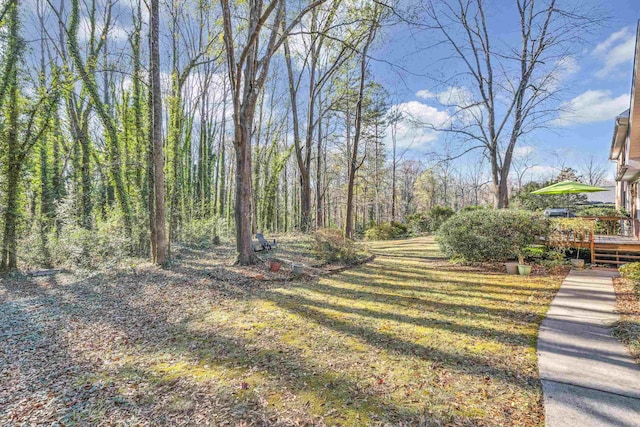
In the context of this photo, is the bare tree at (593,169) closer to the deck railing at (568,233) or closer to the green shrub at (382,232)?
the green shrub at (382,232)

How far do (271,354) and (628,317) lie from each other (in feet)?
14.8

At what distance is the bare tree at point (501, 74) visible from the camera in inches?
374

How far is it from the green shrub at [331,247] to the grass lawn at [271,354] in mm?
2337

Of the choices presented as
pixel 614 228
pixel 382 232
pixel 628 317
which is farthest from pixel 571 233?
pixel 382 232

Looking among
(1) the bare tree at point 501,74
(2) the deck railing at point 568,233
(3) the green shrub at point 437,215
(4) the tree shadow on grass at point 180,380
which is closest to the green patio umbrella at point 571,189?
(1) the bare tree at point 501,74

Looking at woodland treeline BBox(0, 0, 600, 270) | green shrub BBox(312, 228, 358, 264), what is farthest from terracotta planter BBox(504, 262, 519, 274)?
woodland treeline BBox(0, 0, 600, 270)

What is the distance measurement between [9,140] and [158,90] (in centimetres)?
367

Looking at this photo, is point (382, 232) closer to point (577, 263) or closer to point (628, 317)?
point (577, 263)

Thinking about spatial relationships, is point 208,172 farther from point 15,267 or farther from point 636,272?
point 636,272

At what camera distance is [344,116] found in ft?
54.4

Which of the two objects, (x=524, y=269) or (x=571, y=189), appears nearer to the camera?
(x=524, y=269)

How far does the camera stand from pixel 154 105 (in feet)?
22.6

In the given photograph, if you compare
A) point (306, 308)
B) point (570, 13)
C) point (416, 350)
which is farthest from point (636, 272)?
point (570, 13)

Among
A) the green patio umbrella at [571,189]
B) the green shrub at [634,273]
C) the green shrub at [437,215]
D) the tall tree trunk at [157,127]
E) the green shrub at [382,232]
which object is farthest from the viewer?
the green shrub at [437,215]
